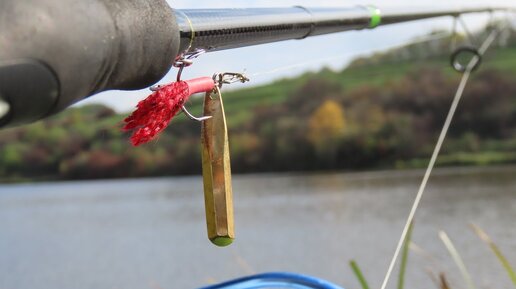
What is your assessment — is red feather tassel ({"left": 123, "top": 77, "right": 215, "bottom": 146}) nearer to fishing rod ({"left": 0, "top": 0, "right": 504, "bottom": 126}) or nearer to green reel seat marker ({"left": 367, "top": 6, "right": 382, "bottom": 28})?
fishing rod ({"left": 0, "top": 0, "right": 504, "bottom": 126})

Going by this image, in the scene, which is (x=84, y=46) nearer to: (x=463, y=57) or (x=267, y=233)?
(x=463, y=57)

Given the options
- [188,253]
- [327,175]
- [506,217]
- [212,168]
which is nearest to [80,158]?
[327,175]

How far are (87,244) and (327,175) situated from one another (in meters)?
Result: 19.3

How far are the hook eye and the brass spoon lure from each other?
2415 mm

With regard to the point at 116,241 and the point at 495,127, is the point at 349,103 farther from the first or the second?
the point at 116,241

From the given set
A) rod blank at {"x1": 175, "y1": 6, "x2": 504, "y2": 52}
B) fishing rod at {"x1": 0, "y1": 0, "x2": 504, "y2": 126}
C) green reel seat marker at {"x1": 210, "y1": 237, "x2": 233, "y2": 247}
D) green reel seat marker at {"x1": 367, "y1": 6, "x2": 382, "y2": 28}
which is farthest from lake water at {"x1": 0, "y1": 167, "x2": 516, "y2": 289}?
fishing rod at {"x1": 0, "y1": 0, "x2": 504, "y2": 126}

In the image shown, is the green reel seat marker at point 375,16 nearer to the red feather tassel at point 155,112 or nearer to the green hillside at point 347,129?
the red feather tassel at point 155,112

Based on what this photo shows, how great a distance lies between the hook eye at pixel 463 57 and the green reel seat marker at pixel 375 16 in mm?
1517

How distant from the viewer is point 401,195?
26078 mm

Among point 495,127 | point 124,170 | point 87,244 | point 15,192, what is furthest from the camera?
point 15,192

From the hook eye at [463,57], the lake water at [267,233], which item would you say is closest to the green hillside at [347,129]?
the lake water at [267,233]

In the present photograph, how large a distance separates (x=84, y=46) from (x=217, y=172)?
1.51ft

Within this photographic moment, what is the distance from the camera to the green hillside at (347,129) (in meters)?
35.6

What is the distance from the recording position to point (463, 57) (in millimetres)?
3592
